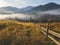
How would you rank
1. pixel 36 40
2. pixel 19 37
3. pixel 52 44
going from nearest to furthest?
pixel 52 44
pixel 36 40
pixel 19 37

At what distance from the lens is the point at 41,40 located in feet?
42.1

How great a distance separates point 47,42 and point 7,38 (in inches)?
132

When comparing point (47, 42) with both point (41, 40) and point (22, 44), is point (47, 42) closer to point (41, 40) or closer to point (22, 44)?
point (41, 40)

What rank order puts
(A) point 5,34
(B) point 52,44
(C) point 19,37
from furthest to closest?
(A) point 5,34, (C) point 19,37, (B) point 52,44

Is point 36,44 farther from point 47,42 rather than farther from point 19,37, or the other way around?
point 19,37

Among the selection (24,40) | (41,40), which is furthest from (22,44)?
(41,40)

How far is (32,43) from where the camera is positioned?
1207 cm

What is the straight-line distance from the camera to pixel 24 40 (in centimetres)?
1288

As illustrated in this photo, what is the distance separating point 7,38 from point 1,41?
2.09 ft

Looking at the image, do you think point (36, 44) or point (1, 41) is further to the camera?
point (1, 41)

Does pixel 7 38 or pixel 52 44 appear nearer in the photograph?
pixel 52 44

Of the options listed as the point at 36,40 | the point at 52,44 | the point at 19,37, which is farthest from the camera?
the point at 19,37

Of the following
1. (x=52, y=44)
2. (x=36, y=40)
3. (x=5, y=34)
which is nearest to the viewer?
(x=52, y=44)

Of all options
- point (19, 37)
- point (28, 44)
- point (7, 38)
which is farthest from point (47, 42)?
point (7, 38)
